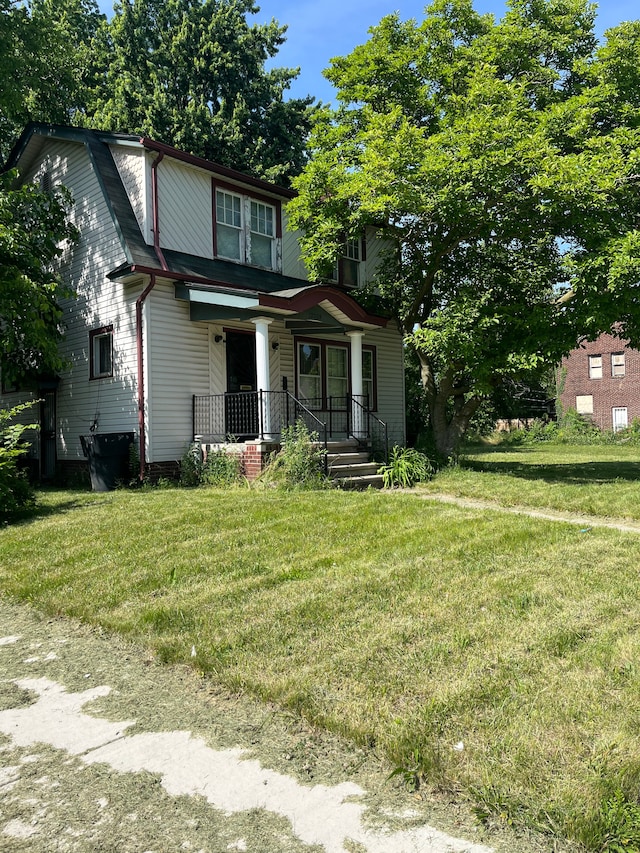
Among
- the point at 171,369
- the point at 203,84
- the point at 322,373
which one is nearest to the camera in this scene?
the point at 171,369

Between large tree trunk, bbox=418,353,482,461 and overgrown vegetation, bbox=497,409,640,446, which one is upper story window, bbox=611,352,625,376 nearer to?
overgrown vegetation, bbox=497,409,640,446

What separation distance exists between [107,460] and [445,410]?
7.20 m

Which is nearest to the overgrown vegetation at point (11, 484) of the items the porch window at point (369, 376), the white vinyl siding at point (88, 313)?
the white vinyl siding at point (88, 313)

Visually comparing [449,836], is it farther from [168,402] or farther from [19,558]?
[168,402]

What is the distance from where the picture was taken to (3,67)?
44.6 feet

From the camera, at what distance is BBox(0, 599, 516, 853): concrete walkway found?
82.7 inches

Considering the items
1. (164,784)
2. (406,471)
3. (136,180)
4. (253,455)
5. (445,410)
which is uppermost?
(136,180)

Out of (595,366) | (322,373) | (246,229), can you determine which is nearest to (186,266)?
(246,229)

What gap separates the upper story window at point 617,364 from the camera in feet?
105

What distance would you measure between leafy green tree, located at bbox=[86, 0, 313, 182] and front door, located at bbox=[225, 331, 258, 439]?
46.0 ft

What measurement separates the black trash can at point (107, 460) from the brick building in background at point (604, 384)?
26.3m

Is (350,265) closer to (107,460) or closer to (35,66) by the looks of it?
(107,460)

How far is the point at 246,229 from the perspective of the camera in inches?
539

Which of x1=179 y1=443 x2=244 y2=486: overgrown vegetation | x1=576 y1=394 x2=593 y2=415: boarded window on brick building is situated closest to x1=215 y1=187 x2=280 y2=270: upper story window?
x1=179 y1=443 x2=244 y2=486: overgrown vegetation
